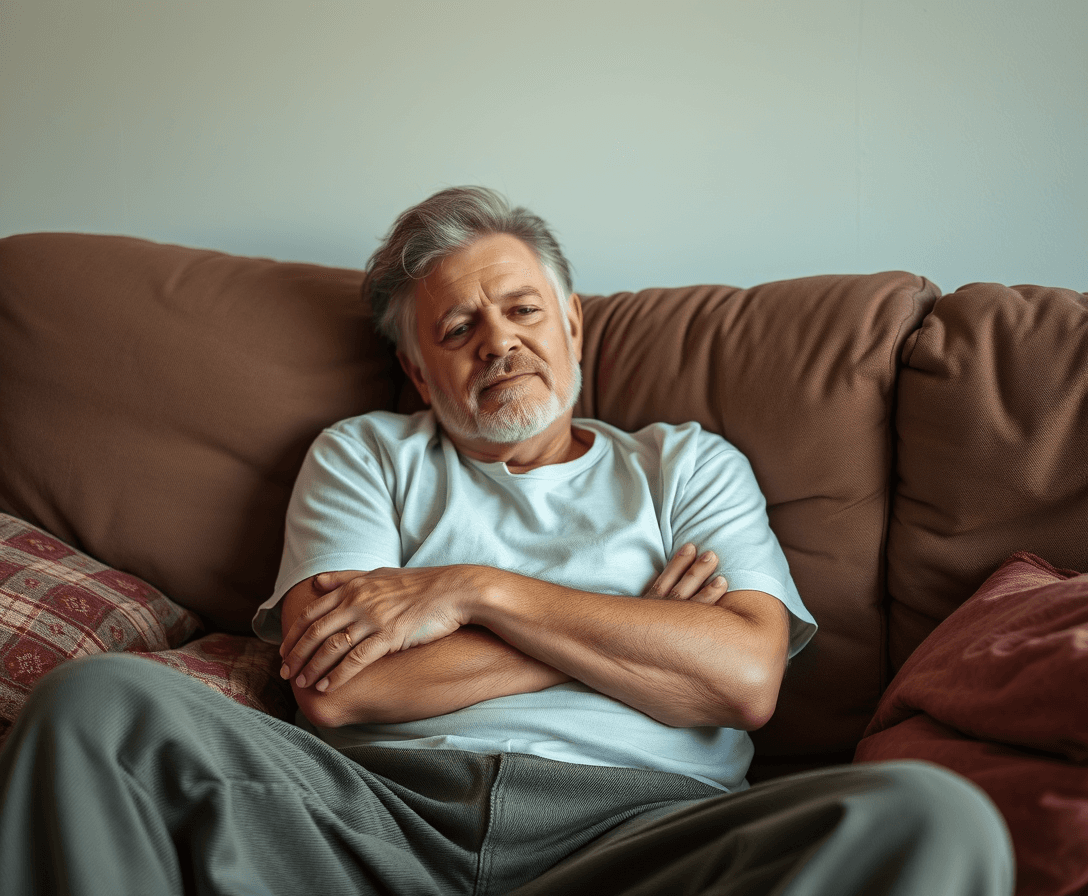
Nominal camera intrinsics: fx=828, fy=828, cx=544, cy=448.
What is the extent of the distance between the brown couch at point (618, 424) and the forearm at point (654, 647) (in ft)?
0.56

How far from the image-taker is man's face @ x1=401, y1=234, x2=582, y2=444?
52.8 inches

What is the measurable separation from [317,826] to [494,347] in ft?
2.49

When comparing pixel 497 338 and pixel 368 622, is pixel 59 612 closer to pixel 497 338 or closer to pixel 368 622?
pixel 368 622

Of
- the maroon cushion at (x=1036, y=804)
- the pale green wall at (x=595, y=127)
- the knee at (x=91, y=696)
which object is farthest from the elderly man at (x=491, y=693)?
the pale green wall at (x=595, y=127)

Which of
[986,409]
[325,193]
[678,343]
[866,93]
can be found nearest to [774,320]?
[678,343]

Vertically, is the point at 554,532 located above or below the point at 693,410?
below

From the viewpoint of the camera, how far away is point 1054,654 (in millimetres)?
788

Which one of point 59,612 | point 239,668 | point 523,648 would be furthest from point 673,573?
point 59,612

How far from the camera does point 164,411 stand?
1.45 meters

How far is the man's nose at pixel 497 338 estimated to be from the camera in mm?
1350

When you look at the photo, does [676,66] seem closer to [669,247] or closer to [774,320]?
[669,247]

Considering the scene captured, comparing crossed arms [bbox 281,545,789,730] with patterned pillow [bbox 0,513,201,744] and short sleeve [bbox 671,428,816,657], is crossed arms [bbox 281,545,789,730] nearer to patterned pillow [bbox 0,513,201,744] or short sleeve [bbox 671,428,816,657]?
short sleeve [bbox 671,428,816,657]

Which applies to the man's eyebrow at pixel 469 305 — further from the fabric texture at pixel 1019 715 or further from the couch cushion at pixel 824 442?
the fabric texture at pixel 1019 715

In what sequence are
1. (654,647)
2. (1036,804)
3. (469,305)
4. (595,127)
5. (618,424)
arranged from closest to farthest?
(1036,804) → (654,647) → (469,305) → (618,424) → (595,127)
